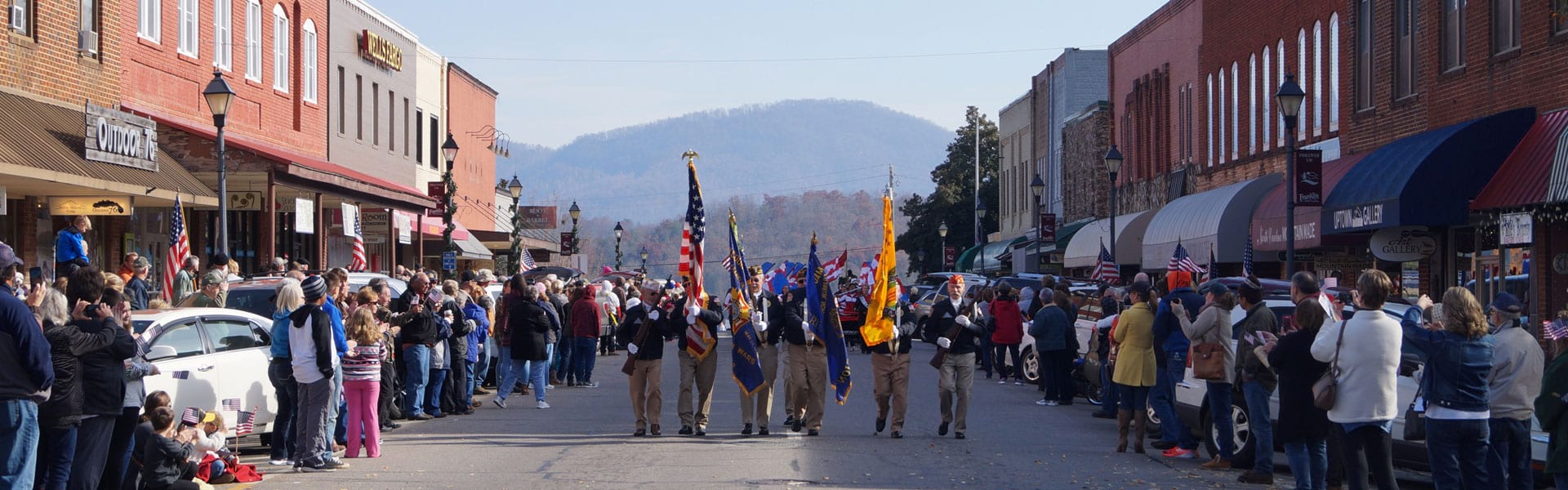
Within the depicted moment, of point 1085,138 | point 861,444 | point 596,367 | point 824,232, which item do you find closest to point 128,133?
point 596,367

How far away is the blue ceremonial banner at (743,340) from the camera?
15992 mm

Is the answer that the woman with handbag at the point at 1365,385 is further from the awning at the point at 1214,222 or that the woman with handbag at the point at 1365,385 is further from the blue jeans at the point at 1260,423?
the awning at the point at 1214,222

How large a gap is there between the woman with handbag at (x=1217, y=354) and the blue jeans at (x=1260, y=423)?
529 millimetres

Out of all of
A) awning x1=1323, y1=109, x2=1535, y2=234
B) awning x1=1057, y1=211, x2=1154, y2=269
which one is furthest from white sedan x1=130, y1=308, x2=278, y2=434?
awning x1=1057, y1=211, x2=1154, y2=269

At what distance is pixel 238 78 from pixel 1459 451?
25308mm

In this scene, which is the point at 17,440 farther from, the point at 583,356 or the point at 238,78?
the point at 238,78

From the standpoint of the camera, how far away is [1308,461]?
35.5 feet

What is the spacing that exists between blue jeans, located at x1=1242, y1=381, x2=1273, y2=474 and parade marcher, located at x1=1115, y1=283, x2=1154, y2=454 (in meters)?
2.08

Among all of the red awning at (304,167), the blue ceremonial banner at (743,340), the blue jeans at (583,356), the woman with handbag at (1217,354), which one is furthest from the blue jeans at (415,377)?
the woman with handbag at (1217,354)

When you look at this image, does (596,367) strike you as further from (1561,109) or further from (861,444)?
(1561,109)

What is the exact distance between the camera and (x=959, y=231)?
76.8m

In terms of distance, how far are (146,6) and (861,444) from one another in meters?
16.9

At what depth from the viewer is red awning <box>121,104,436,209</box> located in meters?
24.8

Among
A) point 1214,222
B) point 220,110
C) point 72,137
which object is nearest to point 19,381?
point 220,110
